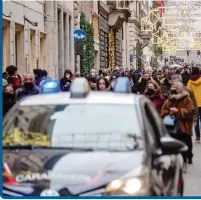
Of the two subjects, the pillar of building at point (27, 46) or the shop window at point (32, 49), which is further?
the shop window at point (32, 49)

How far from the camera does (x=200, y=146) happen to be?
18.1 m

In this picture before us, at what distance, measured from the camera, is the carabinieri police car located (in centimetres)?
675

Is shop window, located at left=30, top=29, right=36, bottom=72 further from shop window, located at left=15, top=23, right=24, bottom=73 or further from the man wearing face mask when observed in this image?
the man wearing face mask

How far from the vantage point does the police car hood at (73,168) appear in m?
6.71

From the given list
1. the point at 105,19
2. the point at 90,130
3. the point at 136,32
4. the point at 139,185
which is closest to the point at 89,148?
the point at 90,130

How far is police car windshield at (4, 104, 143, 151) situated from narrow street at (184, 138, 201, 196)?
10.4 feet

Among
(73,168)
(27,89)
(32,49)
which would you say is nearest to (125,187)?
(73,168)

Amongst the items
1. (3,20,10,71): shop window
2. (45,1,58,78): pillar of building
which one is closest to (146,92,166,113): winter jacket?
(3,20,10,71): shop window

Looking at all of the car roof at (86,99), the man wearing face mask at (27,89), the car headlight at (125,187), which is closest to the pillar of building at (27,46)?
the man wearing face mask at (27,89)

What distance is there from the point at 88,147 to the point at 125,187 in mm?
823

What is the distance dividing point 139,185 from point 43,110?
1.77 meters

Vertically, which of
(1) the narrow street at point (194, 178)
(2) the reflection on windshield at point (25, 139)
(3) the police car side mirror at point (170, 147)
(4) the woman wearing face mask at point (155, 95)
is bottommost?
(1) the narrow street at point (194, 178)

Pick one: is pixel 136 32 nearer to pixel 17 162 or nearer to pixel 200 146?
pixel 200 146

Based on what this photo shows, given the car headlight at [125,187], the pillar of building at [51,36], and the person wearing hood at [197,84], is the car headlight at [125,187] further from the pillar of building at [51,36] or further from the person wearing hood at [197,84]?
the pillar of building at [51,36]
